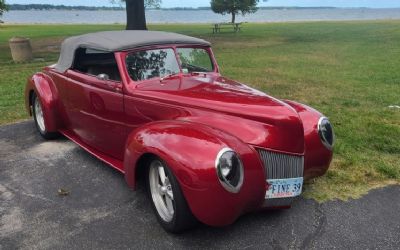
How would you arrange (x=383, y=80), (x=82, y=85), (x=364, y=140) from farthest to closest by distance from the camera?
1. (x=383, y=80)
2. (x=364, y=140)
3. (x=82, y=85)

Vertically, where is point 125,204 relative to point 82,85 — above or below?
below

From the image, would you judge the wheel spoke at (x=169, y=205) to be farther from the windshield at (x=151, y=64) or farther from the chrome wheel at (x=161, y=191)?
the windshield at (x=151, y=64)

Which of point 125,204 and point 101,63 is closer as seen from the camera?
point 125,204

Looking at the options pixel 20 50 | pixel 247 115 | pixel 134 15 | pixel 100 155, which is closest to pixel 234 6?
pixel 134 15

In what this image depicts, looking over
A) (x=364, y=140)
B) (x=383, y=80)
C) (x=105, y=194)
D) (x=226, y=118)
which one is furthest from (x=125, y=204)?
(x=383, y=80)

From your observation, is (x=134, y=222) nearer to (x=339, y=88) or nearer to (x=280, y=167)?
(x=280, y=167)

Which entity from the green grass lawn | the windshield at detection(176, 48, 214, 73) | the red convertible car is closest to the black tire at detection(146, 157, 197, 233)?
the red convertible car

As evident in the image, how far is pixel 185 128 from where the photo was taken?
358 centimetres

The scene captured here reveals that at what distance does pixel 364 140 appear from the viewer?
5.93 meters

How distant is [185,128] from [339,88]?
23.5 feet

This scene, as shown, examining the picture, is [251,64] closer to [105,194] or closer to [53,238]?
[105,194]

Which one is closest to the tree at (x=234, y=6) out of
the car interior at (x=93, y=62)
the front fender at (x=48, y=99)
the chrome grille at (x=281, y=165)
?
the front fender at (x=48, y=99)

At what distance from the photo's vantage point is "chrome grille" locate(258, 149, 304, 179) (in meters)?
3.51

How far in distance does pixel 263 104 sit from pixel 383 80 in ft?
26.3
